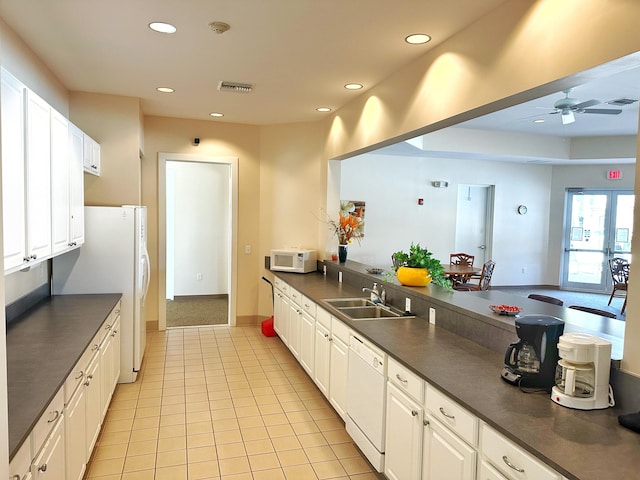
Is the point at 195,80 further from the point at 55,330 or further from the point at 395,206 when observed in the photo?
the point at 395,206

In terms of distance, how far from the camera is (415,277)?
3648mm

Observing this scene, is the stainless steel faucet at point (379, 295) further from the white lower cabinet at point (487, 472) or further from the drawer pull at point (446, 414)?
the white lower cabinet at point (487, 472)

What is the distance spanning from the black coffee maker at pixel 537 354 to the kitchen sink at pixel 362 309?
1.44m

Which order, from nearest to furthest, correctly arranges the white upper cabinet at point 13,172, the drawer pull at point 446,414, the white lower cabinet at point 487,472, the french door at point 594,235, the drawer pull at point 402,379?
the white lower cabinet at point 487,472 < the drawer pull at point 446,414 < the white upper cabinet at point 13,172 < the drawer pull at point 402,379 < the french door at point 594,235

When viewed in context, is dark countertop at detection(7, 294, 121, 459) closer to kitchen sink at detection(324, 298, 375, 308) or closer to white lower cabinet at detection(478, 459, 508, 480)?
white lower cabinet at detection(478, 459, 508, 480)

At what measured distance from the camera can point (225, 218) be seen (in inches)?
329

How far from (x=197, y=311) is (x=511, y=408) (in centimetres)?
619

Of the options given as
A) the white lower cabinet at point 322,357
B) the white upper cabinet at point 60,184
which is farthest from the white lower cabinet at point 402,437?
the white upper cabinet at point 60,184

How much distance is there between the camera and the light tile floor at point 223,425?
2.94 m

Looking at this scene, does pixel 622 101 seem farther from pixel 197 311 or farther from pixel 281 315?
pixel 197 311

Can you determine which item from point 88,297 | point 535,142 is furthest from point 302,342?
point 535,142

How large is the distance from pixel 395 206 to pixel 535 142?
2.66m

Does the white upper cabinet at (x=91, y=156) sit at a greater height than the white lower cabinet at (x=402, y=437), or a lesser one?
greater

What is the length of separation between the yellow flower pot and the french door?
7.34 metres
